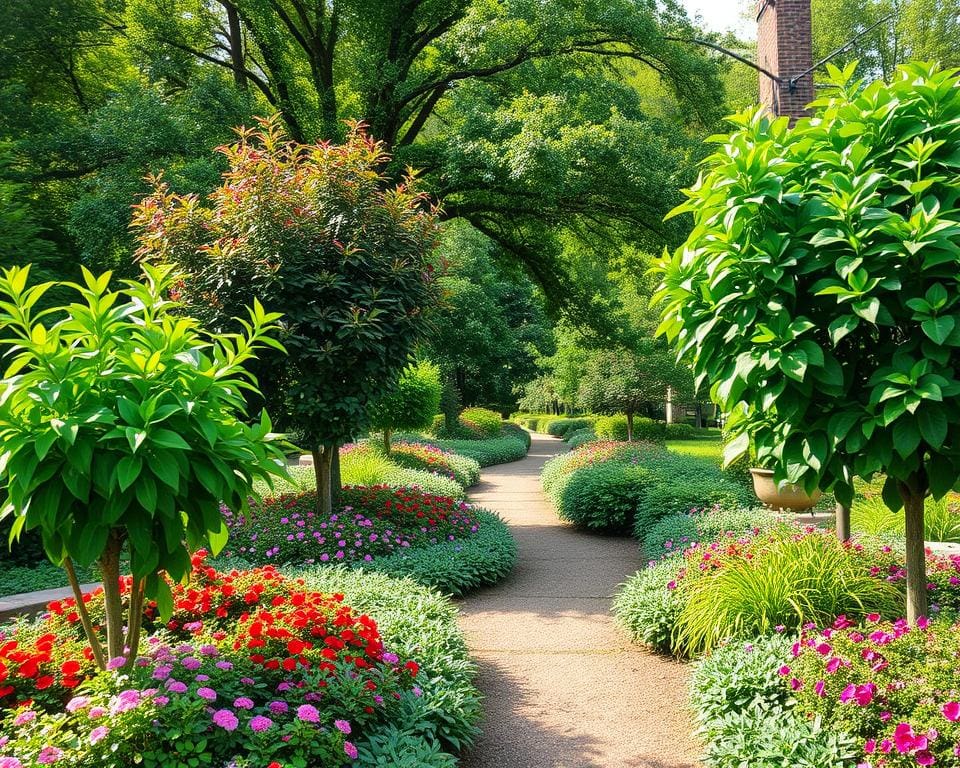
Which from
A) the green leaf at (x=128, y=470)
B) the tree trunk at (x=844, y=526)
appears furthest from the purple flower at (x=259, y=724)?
the tree trunk at (x=844, y=526)

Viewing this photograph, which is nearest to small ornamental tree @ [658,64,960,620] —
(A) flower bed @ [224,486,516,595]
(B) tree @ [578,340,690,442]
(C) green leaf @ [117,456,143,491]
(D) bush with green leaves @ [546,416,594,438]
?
(C) green leaf @ [117,456,143,491]

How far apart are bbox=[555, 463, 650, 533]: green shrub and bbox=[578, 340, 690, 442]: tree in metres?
10.9

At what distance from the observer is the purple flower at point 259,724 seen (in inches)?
107

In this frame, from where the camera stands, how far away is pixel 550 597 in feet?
23.6

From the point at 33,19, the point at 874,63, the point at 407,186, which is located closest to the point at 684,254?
the point at 407,186

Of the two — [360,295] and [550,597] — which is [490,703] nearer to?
[550,597]

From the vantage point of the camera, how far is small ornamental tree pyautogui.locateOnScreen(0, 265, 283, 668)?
2.68 meters

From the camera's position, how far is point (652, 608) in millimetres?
5488

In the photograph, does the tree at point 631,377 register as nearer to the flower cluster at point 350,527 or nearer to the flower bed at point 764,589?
the flower cluster at point 350,527

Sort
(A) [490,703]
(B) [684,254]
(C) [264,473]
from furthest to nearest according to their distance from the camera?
(A) [490,703] < (B) [684,254] < (C) [264,473]

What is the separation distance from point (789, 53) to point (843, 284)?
8.63m

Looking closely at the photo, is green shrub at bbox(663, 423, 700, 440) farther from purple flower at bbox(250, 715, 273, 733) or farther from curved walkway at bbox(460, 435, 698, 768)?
purple flower at bbox(250, 715, 273, 733)

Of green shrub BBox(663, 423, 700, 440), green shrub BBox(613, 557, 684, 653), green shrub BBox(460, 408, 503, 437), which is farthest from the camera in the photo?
green shrub BBox(460, 408, 503, 437)

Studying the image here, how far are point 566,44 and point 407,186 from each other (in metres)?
5.29
